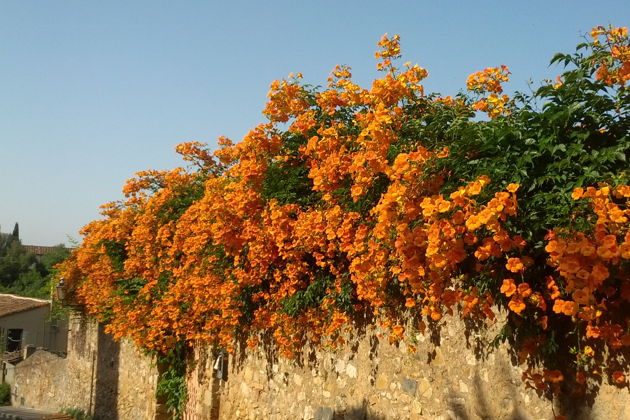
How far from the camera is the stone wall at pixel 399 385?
4215 mm

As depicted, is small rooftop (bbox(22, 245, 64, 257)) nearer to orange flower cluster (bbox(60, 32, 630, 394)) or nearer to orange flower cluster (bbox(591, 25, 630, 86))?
orange flower cluster (bbox(60, 32, 630, 394))

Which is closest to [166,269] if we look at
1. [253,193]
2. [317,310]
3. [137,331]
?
[137,331]

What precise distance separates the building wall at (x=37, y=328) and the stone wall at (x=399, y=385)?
2811 cm

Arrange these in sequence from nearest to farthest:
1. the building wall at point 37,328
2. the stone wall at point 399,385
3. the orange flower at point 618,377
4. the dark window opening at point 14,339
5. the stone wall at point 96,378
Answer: the orange flower at point 618,377 < the stone wall at point 399,385 < the stone wall at point 96,378 < the building wall at point 37,328 < the dark window opening at point 14,339

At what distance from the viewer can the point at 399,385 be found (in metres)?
5.37

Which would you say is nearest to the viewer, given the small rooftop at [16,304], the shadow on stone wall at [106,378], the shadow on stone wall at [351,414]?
the shadow on stone wall at [351,414]

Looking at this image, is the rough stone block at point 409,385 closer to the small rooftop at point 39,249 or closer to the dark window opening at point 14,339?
the dark window opening at point 14,339

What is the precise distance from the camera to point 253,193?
7.03 metres

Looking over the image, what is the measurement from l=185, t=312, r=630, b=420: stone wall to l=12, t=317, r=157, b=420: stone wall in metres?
4.52

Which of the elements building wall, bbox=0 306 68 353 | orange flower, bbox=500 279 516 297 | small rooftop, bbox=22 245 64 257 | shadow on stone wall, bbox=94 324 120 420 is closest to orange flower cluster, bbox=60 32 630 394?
orange flower, bbox=500 279 516 297

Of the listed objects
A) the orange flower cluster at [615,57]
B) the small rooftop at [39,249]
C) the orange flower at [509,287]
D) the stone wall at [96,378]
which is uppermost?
the small rooftop at [39,249]

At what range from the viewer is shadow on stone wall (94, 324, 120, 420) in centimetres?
1445

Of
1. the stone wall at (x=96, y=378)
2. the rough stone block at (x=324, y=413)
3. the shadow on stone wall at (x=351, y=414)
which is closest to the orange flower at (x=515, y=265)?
the shadow on stone wall at (x=351, y=414)

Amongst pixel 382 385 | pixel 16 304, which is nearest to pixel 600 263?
pixel 382 385
